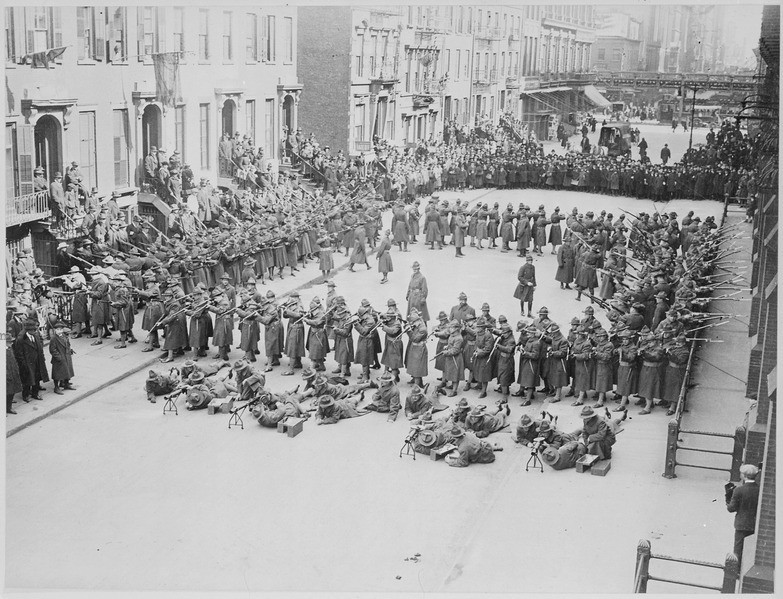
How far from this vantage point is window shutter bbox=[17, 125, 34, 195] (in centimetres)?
1948

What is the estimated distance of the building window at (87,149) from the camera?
21.4 metres

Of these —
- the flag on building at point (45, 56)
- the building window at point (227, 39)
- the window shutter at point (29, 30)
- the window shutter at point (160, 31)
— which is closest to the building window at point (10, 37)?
the window shutter at point (29, 30)

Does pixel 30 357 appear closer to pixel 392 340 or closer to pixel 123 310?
pixel 123 310

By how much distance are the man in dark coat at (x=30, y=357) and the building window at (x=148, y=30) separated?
591 centimetres

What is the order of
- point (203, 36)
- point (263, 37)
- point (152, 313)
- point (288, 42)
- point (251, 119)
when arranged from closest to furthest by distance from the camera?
point (152, 313) → point (203, 36) → point (263, 37) → point (288, 42) → point (251, 119)

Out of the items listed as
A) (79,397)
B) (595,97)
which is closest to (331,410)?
(79,397)

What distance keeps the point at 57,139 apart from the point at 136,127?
7.00ft

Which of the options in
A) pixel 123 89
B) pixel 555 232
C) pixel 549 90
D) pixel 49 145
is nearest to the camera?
pixel 49 145

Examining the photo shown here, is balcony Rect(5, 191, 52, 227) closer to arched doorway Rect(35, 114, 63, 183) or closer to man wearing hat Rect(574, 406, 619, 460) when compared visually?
arched doorway Rect(35, 114, 63, 183)

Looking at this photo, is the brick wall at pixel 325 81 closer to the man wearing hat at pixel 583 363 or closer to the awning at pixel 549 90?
the awning at pixel 549 90

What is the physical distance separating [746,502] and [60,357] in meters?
12.0

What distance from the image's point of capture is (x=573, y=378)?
61.4 feet

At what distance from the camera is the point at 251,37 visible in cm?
2294

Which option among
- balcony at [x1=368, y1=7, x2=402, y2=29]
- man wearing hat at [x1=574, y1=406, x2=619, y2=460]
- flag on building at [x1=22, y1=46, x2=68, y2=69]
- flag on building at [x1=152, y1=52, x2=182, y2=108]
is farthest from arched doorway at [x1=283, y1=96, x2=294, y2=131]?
man wearing hat at [x1=574, y1=406, x2=619, y2=460]
